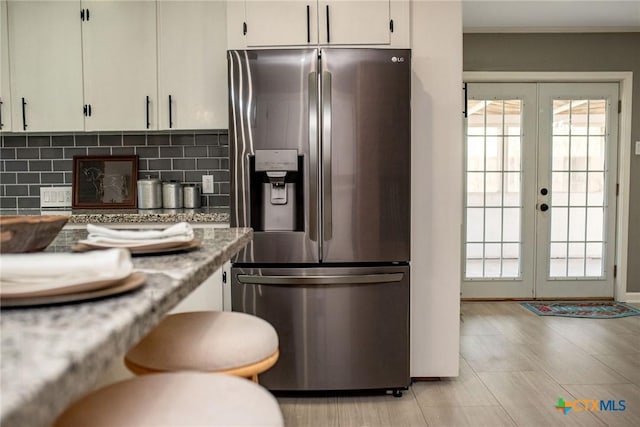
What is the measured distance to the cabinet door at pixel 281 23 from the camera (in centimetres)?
249

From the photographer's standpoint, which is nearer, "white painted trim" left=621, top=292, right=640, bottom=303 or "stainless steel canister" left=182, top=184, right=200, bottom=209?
"stainless steel canister" left=182, top=184, right=200, bottom=209

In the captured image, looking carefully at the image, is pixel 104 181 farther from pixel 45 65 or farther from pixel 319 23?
pixel 319 23

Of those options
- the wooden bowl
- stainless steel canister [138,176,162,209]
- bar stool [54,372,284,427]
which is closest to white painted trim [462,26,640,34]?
stainless steel canister [138,176,162,209]

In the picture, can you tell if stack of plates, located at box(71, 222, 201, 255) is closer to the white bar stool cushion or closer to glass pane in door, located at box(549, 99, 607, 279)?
the white bar stool cushion

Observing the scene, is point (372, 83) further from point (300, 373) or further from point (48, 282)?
point (48, 282)

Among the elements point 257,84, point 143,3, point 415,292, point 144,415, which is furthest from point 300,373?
point 143,3

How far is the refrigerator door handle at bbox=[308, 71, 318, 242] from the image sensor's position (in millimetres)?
2307

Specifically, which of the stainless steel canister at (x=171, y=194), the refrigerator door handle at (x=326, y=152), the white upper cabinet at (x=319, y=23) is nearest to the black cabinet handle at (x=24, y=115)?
the stainless steel canister at (x=171, y=194)

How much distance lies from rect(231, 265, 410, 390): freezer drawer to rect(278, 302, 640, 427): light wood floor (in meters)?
0.14

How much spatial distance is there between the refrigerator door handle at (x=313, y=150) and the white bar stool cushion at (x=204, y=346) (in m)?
1.18

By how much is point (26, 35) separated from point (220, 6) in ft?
3.91

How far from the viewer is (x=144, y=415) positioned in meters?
0.65

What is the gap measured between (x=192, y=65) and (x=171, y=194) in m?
0.82

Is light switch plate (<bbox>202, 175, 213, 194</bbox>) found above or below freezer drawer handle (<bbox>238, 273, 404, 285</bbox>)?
above
